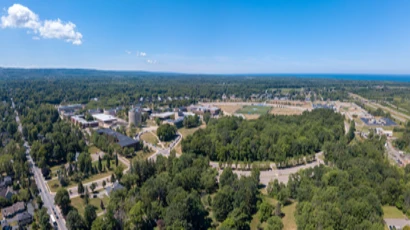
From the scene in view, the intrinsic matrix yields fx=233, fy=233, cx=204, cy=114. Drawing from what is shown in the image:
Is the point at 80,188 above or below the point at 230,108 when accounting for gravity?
below

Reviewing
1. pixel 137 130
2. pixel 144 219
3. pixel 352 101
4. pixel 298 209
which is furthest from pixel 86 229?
pixel 352 101

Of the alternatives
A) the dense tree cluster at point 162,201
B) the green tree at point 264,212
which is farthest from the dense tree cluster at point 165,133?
the green tree at point 264,212

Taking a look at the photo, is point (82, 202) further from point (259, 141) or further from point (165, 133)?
point (259, 141)

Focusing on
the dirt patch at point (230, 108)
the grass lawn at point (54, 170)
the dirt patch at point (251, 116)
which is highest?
the dirt patch at point (230, 108)

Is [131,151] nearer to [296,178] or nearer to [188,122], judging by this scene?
[188,122]

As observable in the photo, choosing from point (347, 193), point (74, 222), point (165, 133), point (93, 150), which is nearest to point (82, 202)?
point (74, 222)

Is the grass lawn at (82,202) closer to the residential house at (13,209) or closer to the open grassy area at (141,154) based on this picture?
the residential house at (13,209)
